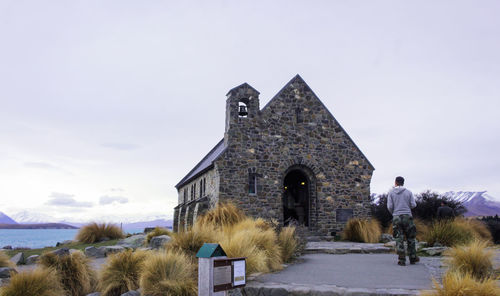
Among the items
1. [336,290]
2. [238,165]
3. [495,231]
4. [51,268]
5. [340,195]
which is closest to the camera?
[336,290]

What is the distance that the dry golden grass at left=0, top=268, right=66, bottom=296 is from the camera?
302 inches

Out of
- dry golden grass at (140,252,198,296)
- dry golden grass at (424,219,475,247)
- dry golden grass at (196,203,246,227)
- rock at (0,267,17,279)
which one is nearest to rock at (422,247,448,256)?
dry golden grass at (424,219,475,247)

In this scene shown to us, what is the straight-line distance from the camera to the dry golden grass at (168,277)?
288 inches

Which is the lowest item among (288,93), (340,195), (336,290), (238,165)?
(336,290)

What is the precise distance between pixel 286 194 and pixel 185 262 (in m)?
15.7

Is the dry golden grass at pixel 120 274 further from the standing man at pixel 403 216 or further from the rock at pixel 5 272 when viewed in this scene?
the standing man at pixel 403 216

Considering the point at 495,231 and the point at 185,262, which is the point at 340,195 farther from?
the point at 185,262

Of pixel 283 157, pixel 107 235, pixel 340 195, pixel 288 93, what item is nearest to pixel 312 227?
pixel 340 195

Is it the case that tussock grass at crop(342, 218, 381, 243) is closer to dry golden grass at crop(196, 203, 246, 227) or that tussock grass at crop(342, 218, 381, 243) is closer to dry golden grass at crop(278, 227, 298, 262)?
dry golden grass at crop(196, 203, 246, 227)

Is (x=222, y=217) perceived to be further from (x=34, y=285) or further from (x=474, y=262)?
(x=474, y=262)

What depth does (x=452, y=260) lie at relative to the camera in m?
8.06

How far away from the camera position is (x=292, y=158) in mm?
19562

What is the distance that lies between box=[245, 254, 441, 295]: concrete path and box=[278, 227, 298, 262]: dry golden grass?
1.32ft

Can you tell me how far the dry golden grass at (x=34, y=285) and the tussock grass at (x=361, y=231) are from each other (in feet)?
40.6
